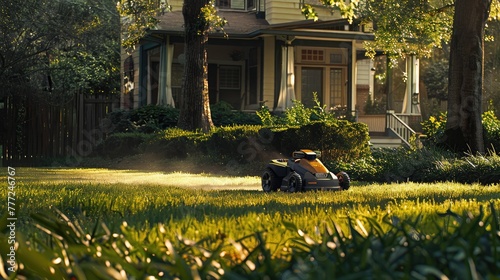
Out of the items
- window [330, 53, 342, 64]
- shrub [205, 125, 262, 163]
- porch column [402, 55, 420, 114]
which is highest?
window [330, 53, 342, 64]

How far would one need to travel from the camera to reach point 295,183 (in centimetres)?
1235

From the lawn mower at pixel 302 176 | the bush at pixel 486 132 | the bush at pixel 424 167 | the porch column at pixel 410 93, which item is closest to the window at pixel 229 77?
the porch column at pixel 410 93

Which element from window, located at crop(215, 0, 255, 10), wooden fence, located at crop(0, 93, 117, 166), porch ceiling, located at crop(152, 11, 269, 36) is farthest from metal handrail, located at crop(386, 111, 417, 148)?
wooden fence, located at crop(0, 93, 117, 166)

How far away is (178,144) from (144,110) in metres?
6.80

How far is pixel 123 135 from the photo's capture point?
24297 millimetres

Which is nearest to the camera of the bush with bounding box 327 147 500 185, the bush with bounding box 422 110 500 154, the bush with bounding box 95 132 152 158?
the bush with bounding box 327 147 500 185

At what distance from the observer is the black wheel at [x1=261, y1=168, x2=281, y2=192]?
1302 centimetres

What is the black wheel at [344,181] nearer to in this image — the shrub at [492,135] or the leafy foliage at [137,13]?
the shrub at [492,135]

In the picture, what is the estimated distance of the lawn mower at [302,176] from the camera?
12281mm

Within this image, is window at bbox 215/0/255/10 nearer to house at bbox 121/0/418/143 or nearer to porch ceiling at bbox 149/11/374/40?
house at bbox 121/0/418/143

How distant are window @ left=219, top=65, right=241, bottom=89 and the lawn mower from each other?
63.8 feet

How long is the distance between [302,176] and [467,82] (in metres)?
6.68

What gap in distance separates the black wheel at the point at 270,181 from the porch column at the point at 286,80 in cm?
1586

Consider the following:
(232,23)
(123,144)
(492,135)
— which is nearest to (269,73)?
(232,23)
